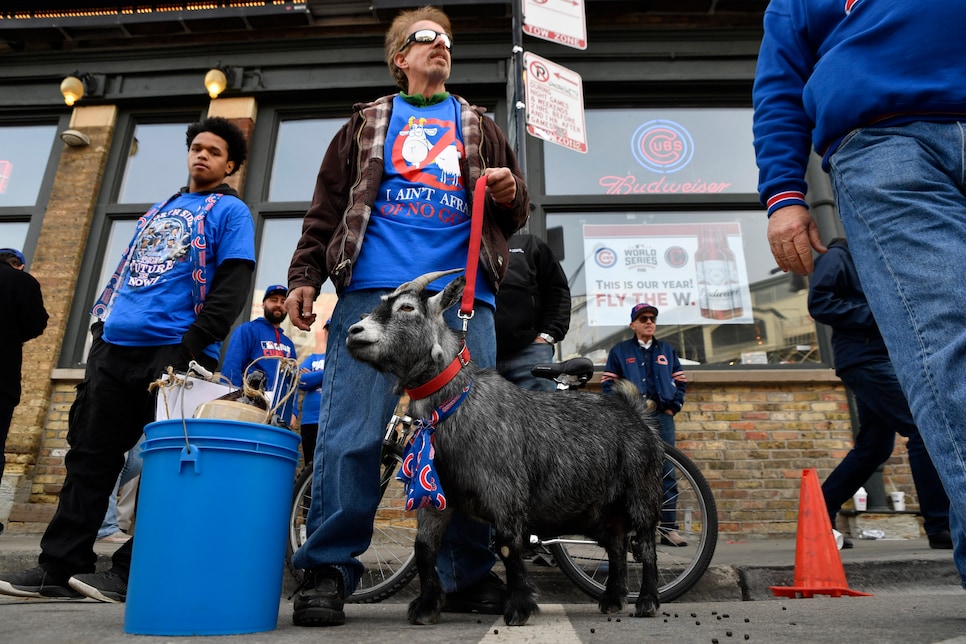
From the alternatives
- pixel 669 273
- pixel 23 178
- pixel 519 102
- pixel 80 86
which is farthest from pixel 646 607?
pixel 23 178

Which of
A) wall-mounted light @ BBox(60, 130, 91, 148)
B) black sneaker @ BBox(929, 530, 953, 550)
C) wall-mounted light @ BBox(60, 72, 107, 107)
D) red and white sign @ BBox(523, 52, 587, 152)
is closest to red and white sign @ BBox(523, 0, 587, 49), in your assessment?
red and white sign @ BBox(523, 52, 587, 152)

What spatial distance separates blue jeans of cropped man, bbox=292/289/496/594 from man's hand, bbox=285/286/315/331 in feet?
0.36

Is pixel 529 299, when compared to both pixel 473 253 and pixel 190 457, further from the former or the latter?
pixel 190 457

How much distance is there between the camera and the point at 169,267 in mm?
3529

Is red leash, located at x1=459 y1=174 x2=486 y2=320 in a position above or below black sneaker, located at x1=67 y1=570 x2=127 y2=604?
above

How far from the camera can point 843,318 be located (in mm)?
4840

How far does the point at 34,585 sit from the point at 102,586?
1.13ft

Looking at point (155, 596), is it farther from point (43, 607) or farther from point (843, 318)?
point (843, 318)

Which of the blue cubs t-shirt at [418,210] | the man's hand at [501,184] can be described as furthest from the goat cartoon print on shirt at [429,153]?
the man's hand at [501,184]

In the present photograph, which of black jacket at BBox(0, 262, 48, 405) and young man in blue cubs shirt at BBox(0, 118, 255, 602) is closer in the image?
young man in blue cubs shirt at BBox(0, 118, 255, 602)

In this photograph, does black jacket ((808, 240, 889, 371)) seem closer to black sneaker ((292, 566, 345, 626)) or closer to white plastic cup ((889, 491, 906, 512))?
white plastic cup ((889, 491, 906, 512))

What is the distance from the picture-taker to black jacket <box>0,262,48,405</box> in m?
4.20

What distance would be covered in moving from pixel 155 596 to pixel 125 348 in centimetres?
169

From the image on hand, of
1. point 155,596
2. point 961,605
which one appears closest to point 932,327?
point 961,605
